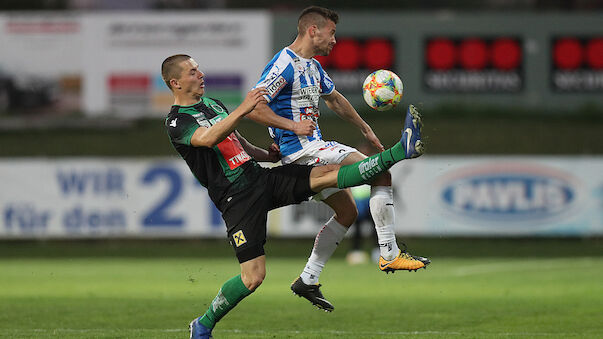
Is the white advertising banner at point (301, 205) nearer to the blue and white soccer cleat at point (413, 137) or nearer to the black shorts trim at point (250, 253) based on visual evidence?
the black shorts trim at point (250, 253)

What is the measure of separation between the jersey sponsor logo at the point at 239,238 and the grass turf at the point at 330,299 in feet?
4.53

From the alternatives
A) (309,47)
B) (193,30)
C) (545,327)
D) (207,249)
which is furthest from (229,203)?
(193,30)

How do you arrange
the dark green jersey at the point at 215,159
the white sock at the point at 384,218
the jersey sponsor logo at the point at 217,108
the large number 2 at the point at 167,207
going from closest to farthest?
the dark green jersey at the point at 215,159 → the white sock at the point at 384,218 → the jersey sponsor logo at the point at 217,108 → the large number 2 at the point at 167,207

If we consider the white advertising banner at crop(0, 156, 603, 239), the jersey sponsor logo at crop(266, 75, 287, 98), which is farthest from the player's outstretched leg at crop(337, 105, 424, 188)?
the white advertising banner at crop(0, 156, 603, 239)

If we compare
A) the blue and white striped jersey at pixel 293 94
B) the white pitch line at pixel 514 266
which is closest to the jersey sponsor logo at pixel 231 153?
the blue and white striped jersey at pixel 293 94

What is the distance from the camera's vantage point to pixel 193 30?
26688 millimetres

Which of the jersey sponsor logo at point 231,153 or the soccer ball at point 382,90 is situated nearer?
the jersey sponsor logo at point 231,153

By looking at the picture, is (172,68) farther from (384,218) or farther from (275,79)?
(384,218)

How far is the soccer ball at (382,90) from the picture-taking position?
8000mm

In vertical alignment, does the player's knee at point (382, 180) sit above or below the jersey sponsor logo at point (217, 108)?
below

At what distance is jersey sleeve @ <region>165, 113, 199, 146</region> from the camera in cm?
748

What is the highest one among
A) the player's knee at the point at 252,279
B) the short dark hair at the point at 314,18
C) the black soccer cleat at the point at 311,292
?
the short dark hair at the point at 314,18

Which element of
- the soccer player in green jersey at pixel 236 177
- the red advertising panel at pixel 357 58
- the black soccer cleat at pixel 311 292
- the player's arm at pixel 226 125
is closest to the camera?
the player's arm at pixel 226 125

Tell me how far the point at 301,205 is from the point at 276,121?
12287mm
